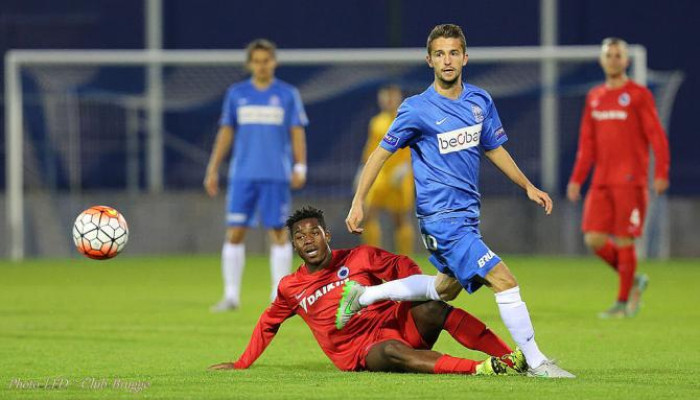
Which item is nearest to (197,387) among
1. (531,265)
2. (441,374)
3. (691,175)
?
(441,374)

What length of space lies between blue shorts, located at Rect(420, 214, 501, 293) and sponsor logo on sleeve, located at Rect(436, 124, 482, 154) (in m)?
0.37

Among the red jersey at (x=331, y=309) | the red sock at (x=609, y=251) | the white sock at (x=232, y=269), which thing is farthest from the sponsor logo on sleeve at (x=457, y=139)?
the white sock at (x=232, y=269)

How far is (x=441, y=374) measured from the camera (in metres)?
7.29

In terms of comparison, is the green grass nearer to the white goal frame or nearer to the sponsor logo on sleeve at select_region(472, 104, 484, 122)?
the sponsor logo on sleeve at select_region(472, 104, 484, 122)

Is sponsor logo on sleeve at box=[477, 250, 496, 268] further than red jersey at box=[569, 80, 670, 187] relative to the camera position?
No

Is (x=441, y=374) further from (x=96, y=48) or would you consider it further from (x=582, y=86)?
(x=96, y=48)

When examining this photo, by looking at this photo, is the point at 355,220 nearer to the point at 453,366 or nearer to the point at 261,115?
the point at 453,366

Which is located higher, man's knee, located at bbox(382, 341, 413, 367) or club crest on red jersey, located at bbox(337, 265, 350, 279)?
club crest on red jersey, located at bbox(337, 265, 350, 279)

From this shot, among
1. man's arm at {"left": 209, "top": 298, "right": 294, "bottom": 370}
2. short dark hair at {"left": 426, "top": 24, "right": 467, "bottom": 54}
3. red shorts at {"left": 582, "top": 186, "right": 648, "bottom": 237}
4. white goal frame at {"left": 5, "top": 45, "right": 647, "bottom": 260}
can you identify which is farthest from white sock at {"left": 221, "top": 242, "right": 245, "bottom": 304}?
white goal frame at {"left": 5, "top": 45, "right": 647, "bottom": 260}

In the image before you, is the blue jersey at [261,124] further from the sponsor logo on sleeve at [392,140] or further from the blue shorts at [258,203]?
the sponsor logo on sleeve at [392,140]

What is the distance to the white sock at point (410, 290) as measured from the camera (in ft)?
24.2

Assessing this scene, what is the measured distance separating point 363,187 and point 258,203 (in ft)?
17.2

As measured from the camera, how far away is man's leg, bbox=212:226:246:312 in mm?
12320

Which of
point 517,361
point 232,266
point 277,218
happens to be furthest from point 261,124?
point 517,361
